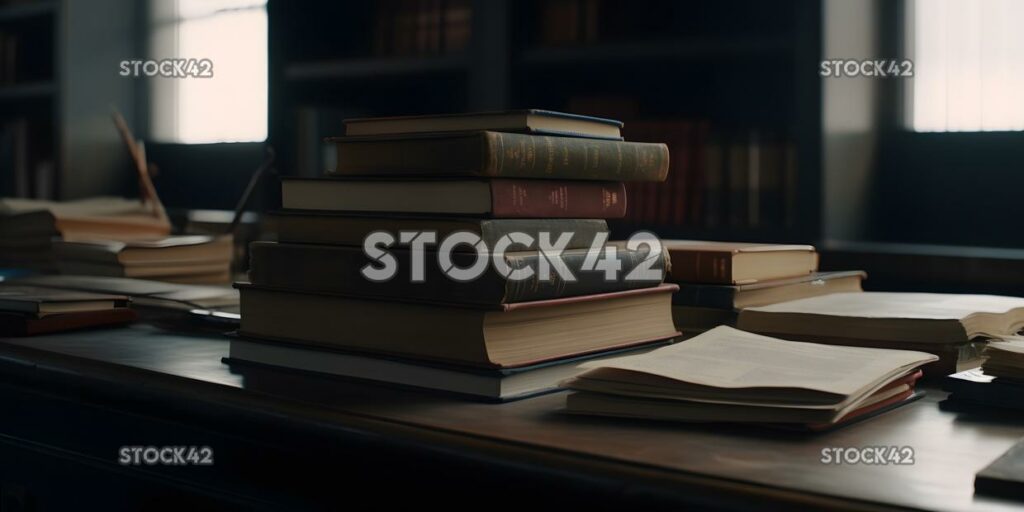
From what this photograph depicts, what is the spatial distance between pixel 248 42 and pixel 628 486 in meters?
3.82

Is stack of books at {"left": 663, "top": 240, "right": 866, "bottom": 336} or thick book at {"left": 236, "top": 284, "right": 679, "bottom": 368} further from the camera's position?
stack of books at {"left": 663, "top": 240, "right": 866, "bottom": 336}

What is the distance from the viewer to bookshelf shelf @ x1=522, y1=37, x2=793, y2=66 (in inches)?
94.3

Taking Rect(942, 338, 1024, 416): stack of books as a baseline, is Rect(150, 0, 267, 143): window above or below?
above

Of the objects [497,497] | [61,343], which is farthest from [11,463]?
[497,497]

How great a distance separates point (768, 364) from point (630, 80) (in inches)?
88.9

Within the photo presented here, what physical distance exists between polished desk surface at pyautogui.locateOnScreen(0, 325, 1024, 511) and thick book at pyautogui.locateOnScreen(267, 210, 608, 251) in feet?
0.41

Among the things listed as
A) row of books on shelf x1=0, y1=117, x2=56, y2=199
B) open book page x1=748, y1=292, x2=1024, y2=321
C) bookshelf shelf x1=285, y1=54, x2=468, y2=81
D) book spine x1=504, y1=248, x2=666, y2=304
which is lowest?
open book page x1=748, y1=292, x2=1024, y2=321

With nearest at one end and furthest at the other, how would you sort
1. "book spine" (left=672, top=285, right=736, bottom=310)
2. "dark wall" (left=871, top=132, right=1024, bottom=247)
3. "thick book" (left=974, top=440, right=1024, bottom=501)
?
"thick book" (left=974, top=440, right=1024, bottom=501) < "book spine" (left=672, top=285, right=736, bottom=310) < "dark wall" (left=871, top=132, right=1024, bottom=247)

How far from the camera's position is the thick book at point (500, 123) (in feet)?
2.91

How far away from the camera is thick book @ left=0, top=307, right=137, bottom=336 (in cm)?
117

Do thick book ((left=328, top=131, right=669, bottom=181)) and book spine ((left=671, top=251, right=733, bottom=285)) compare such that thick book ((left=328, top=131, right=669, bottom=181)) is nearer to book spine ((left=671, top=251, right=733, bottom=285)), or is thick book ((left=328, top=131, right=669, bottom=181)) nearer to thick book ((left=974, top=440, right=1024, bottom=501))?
book spine ((left=671, top=251, right=733, bottom=285))

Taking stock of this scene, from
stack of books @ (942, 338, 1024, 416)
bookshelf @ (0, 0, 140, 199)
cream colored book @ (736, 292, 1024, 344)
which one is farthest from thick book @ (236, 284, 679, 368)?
bookshelf @ (0, 0, 140, 199)

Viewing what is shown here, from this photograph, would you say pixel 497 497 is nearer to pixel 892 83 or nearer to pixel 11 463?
pixel 11 463

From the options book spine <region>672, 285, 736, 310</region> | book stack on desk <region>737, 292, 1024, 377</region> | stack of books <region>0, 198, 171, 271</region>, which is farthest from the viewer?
stack of books <region>0, 198, 171, 271</region>
